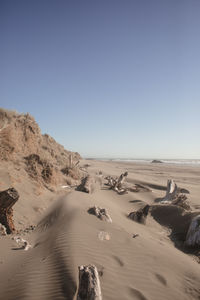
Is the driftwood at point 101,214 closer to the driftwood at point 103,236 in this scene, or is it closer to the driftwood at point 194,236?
the driftwood at point 103,236

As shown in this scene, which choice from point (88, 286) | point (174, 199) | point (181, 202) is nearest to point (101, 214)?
point (88, 286)

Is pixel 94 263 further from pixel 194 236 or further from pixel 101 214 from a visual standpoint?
pixel 194 236

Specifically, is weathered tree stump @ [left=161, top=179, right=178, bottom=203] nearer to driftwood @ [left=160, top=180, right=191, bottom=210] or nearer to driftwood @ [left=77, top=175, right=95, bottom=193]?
driftwood @ [left=160, top=180, right=191, bottom=210]

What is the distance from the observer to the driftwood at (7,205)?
401 cm

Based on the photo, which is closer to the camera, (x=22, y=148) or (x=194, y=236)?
(x=194, y=236)

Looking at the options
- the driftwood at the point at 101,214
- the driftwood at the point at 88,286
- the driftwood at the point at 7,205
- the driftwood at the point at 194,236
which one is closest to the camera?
the driftwood at the point at 88,286

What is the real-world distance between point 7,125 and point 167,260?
24.3ft

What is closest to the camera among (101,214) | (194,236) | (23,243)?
(23,243)

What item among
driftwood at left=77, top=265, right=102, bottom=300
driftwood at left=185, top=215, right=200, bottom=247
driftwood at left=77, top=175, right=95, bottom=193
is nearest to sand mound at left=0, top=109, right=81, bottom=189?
driftwood at left=77, top=175, right=95, bottom=193

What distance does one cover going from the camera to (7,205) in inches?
161

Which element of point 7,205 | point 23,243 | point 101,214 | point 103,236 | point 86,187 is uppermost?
point 7,205

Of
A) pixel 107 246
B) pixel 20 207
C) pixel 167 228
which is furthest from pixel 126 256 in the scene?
pixel 20 207

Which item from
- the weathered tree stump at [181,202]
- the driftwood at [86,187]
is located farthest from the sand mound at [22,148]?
the weathered tree stump at [181,202]

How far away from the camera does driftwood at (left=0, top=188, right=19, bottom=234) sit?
4008 millimetres
